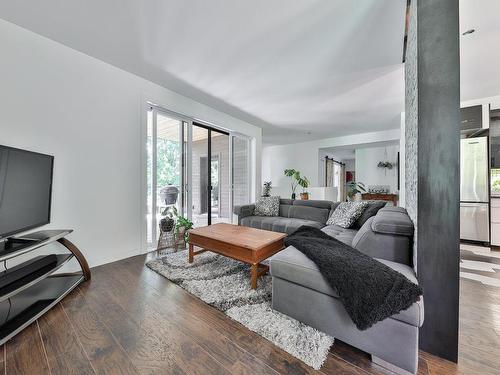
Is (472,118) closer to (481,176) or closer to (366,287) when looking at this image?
(481,176)

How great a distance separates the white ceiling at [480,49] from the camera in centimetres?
174

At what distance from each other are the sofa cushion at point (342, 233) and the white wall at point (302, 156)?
12.8ft

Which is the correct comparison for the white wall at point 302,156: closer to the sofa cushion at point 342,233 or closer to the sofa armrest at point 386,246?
the sofa cushion at point 342,233

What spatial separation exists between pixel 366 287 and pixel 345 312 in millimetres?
232

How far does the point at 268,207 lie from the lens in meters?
4.03

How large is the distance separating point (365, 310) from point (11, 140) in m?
3.13

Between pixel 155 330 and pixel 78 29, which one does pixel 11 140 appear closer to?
pixel 78 29

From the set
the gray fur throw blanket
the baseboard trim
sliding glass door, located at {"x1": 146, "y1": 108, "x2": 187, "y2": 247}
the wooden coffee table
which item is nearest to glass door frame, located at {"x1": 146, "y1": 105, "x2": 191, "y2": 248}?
sliding glass door, located at {"x1": 146, "y1": 108, "x2": 187, "y2": 247}

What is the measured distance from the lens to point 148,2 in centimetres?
167

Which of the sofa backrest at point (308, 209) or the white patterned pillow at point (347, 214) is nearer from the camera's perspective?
the white patterned pillow at point (347, 214)

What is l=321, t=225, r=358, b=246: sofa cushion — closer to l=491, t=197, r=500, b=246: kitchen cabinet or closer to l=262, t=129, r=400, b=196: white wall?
l=491, t=197, r=500, b=246: kitchen cabinet

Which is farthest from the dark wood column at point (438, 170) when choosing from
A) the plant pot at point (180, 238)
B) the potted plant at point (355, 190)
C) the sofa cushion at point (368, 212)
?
the potted plant at point (355, 190)

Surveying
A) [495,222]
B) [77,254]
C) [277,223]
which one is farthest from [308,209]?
[77,254]

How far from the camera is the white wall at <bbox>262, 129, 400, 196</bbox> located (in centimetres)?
582
